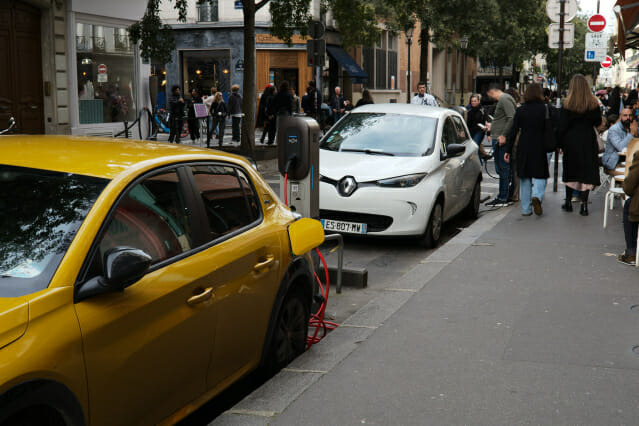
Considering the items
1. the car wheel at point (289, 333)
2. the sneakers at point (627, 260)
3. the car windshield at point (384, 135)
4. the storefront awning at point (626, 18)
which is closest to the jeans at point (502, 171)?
the car windshield at point (384, 135)

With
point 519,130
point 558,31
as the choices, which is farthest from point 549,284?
point 558,31

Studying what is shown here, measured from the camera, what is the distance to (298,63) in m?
36.3

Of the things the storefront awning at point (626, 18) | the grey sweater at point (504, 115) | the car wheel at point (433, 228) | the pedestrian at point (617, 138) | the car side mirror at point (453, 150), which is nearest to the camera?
the car wheel at point (433, 228)

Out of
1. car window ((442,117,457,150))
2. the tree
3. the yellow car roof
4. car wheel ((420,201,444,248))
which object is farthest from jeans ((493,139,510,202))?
the yellow car roof

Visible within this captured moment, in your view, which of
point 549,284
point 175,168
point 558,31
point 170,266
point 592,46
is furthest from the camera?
point 592,46

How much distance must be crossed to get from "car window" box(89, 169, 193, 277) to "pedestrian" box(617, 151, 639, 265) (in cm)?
512

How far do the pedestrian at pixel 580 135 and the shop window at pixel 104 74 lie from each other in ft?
36.7

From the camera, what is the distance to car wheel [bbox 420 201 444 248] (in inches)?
364

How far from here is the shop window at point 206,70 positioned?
35.8 metres

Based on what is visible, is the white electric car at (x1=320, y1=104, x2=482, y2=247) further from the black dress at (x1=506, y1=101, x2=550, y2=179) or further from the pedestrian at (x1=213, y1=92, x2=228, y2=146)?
the pedestrian at (x1=213, y1=92, x2=228, y2=146)

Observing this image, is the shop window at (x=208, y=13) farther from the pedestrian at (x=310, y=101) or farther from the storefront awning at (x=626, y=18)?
the storefront awning at (x=626, y=18)

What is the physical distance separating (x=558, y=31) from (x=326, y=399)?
12300 millimetres

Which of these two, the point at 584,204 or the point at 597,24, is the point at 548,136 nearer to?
the point at 584,204

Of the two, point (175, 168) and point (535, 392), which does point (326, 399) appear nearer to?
point (535, 392)
